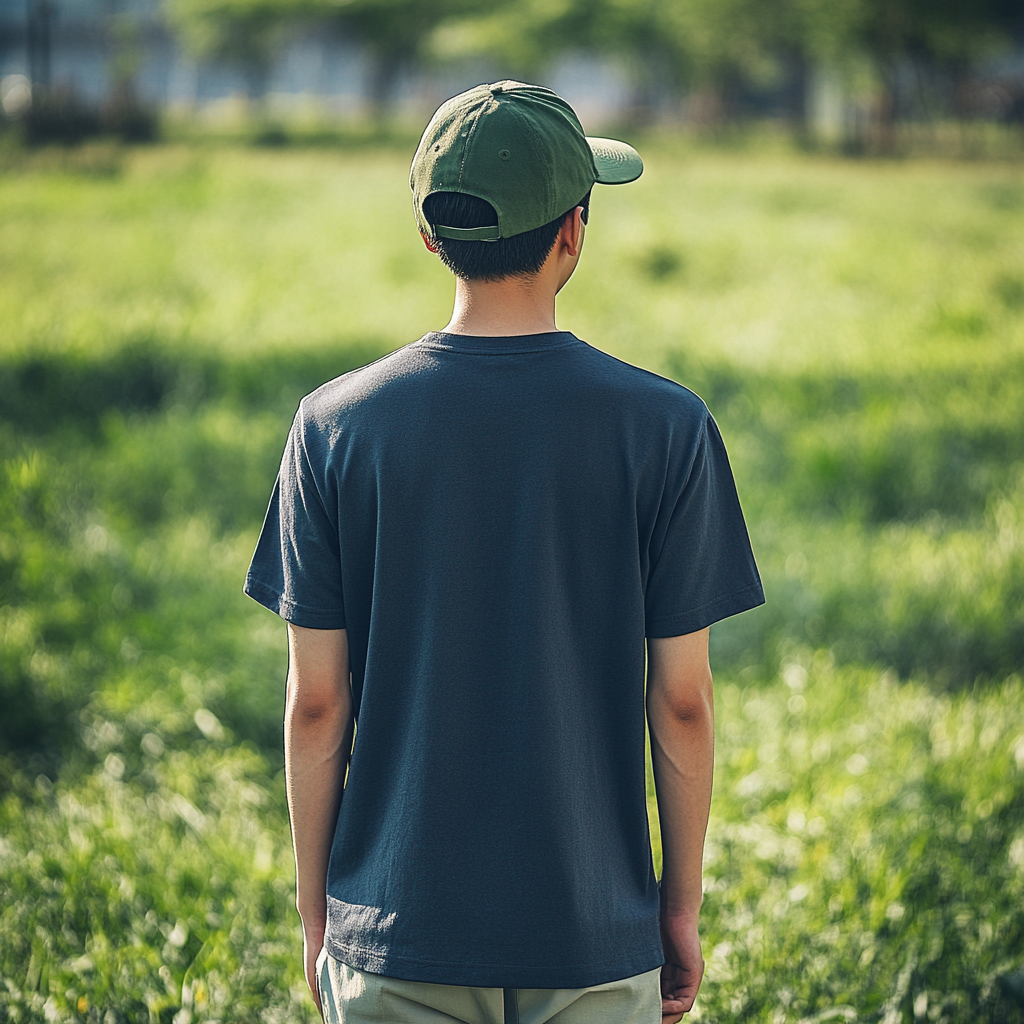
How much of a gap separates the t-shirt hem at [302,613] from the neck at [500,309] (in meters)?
0.42

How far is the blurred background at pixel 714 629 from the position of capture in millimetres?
2754

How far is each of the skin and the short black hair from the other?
1.0 inches

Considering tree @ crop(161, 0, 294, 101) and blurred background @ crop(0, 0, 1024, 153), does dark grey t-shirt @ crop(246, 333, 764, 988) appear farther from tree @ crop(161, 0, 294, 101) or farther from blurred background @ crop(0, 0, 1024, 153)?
tree @ crop(161, 0, 294, 101)

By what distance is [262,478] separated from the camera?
6078 mm

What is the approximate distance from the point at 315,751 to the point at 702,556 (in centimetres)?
62

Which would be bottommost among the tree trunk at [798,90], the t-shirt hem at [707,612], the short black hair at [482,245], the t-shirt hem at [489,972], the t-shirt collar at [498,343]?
the t-shirt hem at [489,972]

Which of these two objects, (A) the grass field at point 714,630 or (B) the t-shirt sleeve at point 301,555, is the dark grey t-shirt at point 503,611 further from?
(A) the grass field at point 714,630

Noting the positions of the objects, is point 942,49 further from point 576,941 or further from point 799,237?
point 576,941

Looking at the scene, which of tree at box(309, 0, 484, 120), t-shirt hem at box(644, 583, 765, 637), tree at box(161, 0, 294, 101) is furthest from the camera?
tree at box(161, 0, 294, 101)

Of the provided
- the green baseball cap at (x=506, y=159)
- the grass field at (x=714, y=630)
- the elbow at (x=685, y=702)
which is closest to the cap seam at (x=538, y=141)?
the green baseball cap at (x=506, y=159)

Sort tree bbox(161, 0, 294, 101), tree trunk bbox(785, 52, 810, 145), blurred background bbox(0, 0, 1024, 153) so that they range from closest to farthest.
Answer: blurred background bbox(0, 0, 1024, 153), tree trunk bbox(785, 52, 810, 145), tree bbox(161, 0, 294, 101)

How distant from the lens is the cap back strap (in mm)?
1307

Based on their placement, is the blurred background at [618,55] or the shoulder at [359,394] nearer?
the shoulder at [359,394]

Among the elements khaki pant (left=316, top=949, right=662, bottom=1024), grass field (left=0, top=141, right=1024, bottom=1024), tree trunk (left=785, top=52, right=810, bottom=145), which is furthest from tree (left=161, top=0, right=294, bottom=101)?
khaki pant (left=316, top=949, right=662, bottom=1024)
